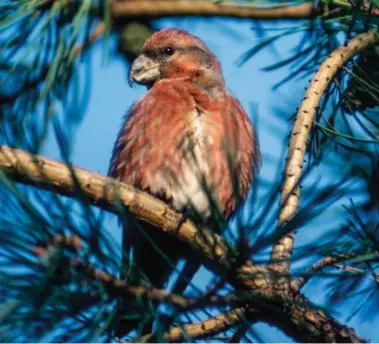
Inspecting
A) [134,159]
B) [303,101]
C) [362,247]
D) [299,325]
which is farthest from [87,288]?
[134,159]

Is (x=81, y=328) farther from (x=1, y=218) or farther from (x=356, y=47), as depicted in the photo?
(x=356, y=47)

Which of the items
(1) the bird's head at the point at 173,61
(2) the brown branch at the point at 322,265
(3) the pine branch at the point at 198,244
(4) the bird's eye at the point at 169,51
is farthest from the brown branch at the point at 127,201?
(4) the bird's eye at the point at 169,51

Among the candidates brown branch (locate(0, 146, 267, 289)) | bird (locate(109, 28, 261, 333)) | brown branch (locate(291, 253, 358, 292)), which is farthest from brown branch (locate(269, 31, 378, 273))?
bird (locate(109, 28, 261, 333))

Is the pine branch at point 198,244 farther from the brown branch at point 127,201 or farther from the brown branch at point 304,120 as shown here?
the brown branch at point 304,120

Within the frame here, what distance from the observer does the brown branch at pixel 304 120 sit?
81.8 inches

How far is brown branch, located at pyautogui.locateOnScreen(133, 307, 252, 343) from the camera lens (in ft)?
6.17

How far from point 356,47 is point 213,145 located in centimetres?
72

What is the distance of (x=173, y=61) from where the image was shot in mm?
3723

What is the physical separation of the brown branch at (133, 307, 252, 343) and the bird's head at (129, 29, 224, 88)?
→ 1.73 meters

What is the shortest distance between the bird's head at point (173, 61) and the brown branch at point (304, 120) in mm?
1042

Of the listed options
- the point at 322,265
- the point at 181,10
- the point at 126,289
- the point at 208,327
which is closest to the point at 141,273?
the point at 126,289

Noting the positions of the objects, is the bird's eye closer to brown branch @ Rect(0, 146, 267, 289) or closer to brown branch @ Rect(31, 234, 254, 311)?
brown branch @ Rect(0, 146, 267, 289)

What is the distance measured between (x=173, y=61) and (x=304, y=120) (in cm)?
142

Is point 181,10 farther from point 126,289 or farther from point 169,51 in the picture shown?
point 126,289
